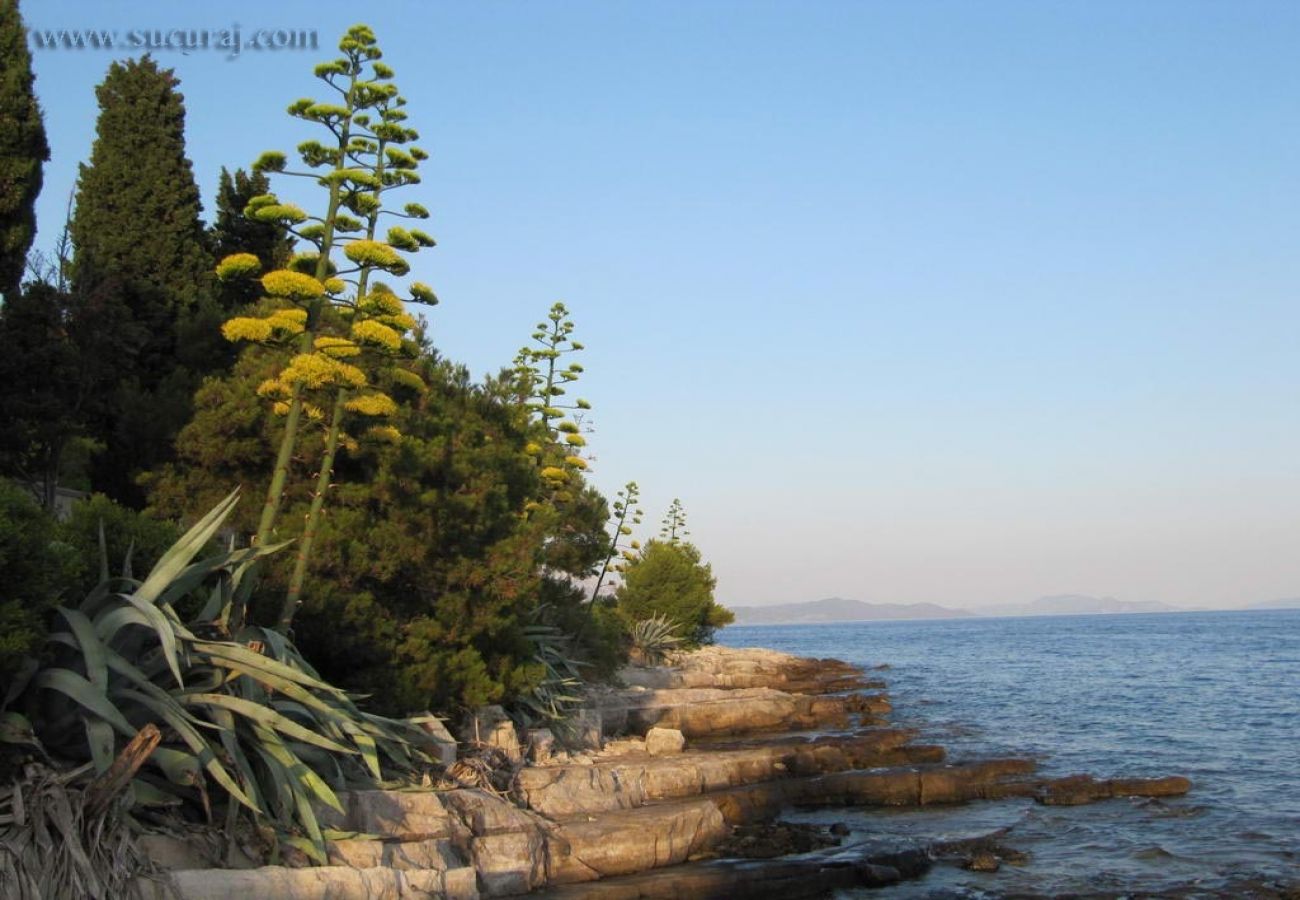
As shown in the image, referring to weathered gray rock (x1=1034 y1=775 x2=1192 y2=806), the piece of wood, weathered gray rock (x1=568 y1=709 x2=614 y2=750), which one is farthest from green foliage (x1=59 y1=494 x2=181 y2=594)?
weathered gray rock (x1=1034 y1=775 x2=1192 y2=806)

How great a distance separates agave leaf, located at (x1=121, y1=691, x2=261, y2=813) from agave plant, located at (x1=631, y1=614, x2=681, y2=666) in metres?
28.8

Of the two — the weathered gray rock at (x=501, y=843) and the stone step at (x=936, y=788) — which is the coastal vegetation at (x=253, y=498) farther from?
the stone step at (x=936, y=788)

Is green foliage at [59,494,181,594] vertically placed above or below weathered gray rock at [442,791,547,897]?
above

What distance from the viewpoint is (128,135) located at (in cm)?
2317

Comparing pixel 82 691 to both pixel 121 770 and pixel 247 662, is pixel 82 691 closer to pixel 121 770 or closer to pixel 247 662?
pixel 121 770

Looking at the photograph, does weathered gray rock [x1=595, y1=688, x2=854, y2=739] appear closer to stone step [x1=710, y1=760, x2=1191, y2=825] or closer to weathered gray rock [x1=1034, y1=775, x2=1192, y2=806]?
stone step [x1=710, y1=760, x2=1191, y2=825]

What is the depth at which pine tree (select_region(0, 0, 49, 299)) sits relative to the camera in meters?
16.6

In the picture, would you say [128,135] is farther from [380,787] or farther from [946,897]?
[946,897]

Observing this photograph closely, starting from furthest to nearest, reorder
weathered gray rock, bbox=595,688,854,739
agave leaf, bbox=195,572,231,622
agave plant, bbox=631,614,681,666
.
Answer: agave plant, bbox=631,614,681,666
weathered gray rock, bbox=595,688,854,739
agave leaf, bbox=195,572,231,622

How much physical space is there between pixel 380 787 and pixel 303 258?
5.73 metres

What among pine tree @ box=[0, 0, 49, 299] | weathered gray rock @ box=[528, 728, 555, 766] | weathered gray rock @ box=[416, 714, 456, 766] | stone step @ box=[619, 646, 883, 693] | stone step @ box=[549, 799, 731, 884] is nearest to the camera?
stone step @ box=[549, 799, 731, 884]

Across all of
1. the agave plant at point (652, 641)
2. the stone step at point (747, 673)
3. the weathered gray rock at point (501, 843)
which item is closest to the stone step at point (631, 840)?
the weathered gray rock at point (501, 843)

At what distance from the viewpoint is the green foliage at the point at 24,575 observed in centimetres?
831

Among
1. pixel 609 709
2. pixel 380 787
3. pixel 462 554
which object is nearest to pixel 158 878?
pixel 380 787
